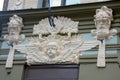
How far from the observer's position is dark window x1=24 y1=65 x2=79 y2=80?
342 inches

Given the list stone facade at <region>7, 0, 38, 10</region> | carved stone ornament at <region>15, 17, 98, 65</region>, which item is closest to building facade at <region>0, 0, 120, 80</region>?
carved stone ornament at <region>15, 17, 98, 65</region>

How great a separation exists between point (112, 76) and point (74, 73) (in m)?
0.99

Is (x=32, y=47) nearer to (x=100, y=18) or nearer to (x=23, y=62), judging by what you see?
(x=23, y=62)

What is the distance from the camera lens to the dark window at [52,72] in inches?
342

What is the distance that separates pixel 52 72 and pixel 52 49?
57 centimetres

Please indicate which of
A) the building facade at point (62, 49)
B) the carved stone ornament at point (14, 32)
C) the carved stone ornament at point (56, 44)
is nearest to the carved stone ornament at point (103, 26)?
the building facade at point (62, 49)

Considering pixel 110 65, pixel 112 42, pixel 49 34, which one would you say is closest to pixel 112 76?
pixel 110 65

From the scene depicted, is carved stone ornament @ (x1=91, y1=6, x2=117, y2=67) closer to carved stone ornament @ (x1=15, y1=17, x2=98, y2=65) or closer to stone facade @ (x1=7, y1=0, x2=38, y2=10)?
carved stone ornament @ (x1=15, y1=17, x2=98, y2=65)

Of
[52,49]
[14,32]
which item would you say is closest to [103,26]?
[52,49]

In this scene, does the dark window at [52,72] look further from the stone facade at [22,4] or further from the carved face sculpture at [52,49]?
the stone facade at [22,4]

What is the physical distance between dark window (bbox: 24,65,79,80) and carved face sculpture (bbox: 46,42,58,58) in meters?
0.30

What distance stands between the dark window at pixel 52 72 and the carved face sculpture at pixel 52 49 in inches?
11.7

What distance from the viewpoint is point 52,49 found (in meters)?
8.94

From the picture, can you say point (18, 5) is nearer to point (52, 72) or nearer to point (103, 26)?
point (52, 72)
